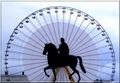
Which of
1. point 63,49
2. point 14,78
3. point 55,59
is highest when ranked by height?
point 63,49

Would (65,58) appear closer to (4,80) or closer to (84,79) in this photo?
(84,79)

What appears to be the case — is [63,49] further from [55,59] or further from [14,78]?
[14,78]

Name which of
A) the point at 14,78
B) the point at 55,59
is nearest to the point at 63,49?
the point at 55,59

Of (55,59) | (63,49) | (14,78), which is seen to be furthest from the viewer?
(14,78)

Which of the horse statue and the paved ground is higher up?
the horse statue

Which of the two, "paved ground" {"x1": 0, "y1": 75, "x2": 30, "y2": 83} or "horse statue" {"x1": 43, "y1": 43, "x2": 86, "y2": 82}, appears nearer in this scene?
"horse statue" {"x1": 43, "y1": 43, "x2": 86, "y2": 82}

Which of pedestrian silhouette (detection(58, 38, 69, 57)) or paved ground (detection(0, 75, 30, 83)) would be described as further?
paved ground (detection(0, 75, 30, 83))

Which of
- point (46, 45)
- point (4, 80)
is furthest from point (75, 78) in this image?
point (4, 80)

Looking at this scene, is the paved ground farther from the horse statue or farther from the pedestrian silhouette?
the pedestrian silhouette

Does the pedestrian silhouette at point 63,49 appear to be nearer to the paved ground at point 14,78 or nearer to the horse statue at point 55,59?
the horse statue at point 55,59

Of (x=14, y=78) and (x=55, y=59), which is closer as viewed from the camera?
(x=55, y=59)

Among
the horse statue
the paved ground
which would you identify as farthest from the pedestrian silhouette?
the paved ground

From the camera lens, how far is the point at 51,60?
17.8 m

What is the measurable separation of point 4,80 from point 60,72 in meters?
2.66
